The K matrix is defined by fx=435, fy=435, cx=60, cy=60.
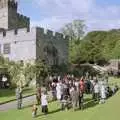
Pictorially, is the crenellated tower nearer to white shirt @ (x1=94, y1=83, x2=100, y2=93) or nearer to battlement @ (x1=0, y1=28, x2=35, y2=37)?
battlement @ (x1=0, y1=28, x2=35, y2=37)

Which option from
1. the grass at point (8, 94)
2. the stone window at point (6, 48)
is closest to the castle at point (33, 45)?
the stone window at point (6, 48)

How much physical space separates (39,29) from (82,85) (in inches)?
694

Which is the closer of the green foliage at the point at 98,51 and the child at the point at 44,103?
the child at the point at 44,103

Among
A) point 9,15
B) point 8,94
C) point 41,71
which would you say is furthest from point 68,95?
point 9,15

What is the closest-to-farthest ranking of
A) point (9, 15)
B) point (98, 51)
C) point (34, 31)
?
point (34, 31) < point (9, 15) < point (98, 51)

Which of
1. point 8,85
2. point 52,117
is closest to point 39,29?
point 8,85

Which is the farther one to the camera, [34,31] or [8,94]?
[34,31]

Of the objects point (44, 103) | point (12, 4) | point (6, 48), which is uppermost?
point (12, 4)

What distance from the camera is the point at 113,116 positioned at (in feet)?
81.9

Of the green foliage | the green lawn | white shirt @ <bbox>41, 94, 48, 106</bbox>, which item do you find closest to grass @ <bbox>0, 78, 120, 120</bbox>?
the green lawn

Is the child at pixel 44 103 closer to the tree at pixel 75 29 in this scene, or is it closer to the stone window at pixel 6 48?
the stone window at pixel 6 48

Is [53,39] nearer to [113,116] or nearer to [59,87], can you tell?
[59,87]

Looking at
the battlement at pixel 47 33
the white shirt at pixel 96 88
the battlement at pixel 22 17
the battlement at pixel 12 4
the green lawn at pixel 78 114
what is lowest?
the green lawn at pixel 78 114

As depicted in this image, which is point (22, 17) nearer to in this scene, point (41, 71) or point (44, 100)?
point (41, 71)
